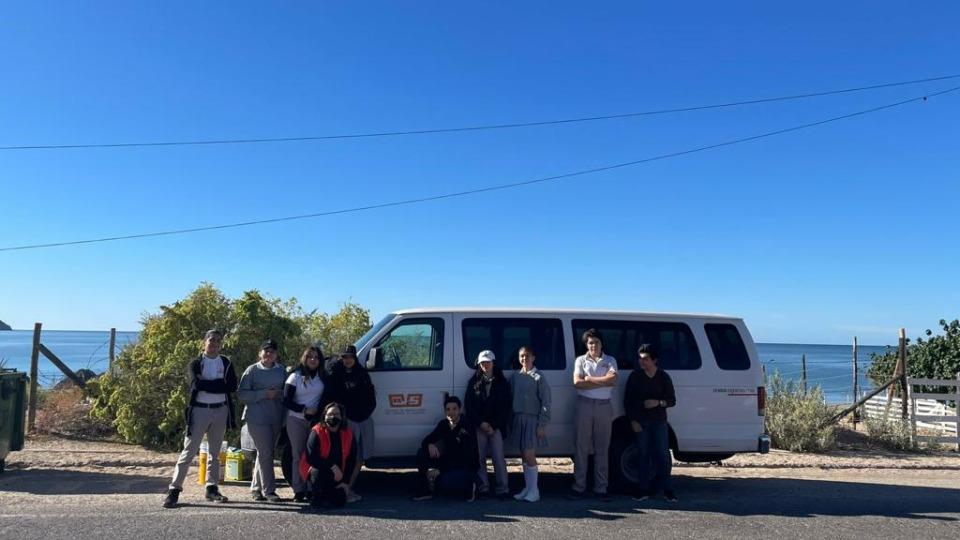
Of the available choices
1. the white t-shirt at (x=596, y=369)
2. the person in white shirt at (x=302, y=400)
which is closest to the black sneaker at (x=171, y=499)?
the person in white shirt at (x=302, y=400)

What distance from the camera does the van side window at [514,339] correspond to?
8.10 meters

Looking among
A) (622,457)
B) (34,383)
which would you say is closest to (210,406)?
(622,457)

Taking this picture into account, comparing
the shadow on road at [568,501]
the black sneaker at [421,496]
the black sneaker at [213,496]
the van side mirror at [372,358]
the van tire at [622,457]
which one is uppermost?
the van side mirror at [372,358]

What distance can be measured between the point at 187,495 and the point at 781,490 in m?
6.64

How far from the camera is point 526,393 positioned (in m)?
7.57

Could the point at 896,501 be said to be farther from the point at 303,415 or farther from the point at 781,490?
the point at 303,415

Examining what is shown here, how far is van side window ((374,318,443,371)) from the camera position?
803cm

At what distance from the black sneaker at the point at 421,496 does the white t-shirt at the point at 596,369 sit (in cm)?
193

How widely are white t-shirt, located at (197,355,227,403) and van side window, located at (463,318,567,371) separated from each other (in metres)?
2.57

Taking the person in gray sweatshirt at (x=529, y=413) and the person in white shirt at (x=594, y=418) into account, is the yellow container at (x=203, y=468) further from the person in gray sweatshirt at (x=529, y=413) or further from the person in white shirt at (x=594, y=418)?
the person in white shirt at (x=594, y=418)

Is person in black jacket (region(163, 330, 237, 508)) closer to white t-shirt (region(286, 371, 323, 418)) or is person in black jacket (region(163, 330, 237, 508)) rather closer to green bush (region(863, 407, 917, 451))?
white t-shirt (region(286, 371, 323, 418))

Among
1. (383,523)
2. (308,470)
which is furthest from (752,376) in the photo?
(308,470)

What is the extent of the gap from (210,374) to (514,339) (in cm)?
325

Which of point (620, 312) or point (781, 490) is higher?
point (620, 312)
